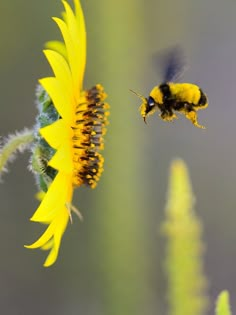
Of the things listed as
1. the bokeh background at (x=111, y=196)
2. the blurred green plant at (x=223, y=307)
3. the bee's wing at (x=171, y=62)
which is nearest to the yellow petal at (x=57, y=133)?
the bee's wing at (x=171, y=62)

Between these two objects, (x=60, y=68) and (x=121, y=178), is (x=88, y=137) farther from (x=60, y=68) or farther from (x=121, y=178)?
(x=121, y=178)

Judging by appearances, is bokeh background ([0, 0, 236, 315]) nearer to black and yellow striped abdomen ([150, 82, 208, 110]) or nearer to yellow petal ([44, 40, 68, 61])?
black and yellow striped abdomen ([150, 82, 208, 110])

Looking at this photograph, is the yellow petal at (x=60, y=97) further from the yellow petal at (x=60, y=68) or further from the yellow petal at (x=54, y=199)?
the yellow petal at (x=54, y=199)

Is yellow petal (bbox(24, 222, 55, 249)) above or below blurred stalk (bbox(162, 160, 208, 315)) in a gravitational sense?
below

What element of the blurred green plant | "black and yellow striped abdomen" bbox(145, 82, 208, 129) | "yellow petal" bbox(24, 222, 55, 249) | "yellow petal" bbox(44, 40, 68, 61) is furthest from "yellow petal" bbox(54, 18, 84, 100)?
the blurred green plant

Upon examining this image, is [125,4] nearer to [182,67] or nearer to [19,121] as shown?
[19,121]

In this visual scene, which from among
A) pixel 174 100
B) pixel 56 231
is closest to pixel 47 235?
pixel 56 231
